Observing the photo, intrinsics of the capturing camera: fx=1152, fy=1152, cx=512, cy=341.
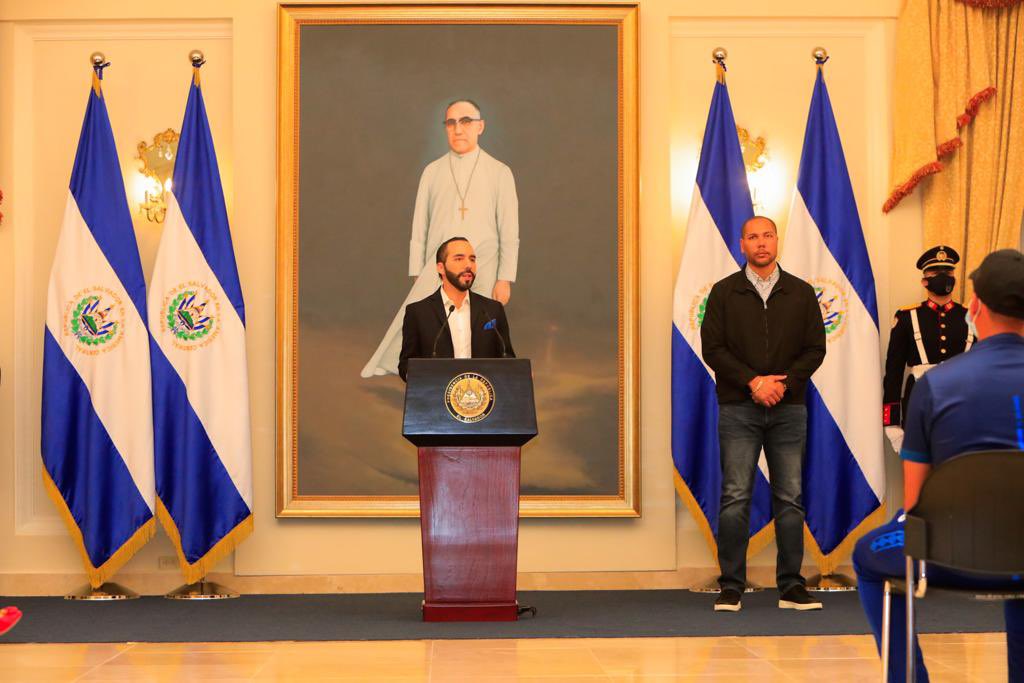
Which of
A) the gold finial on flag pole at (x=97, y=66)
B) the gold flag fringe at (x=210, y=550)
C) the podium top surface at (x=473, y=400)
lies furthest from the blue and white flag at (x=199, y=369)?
the podium top surface at (x=473, y=400)

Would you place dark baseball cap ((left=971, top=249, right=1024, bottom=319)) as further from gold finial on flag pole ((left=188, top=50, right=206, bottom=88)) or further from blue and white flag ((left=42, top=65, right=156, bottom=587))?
gold finial on flag pole ((left=188, top=50, right=206, bottom=88))

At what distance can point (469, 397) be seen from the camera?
4605 mm

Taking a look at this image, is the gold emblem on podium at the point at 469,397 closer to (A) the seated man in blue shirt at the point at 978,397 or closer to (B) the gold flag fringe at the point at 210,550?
(B) the gold flag fringe at the point at 210,550

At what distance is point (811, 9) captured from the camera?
6.35 metres

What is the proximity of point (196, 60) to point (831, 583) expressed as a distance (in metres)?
4.34

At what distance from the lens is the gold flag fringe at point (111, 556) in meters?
5.80

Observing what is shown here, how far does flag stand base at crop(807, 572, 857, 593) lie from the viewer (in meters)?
5.88

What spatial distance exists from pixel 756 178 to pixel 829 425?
1.40 m

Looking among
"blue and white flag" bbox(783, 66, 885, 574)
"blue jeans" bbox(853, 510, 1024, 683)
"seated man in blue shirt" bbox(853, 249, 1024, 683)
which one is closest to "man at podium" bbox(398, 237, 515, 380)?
"blue and white flag" bbox(783, 66, 885, 574)

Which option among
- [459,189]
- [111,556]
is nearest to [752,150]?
[459,189]

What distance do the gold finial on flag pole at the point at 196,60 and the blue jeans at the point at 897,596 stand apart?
4604 millimetres

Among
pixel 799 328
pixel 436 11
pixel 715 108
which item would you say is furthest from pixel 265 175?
pixel 799 328

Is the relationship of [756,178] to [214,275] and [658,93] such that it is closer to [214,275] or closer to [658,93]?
[658,93]

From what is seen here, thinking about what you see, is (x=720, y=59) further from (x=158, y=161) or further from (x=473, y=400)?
(x=158, y=161)
